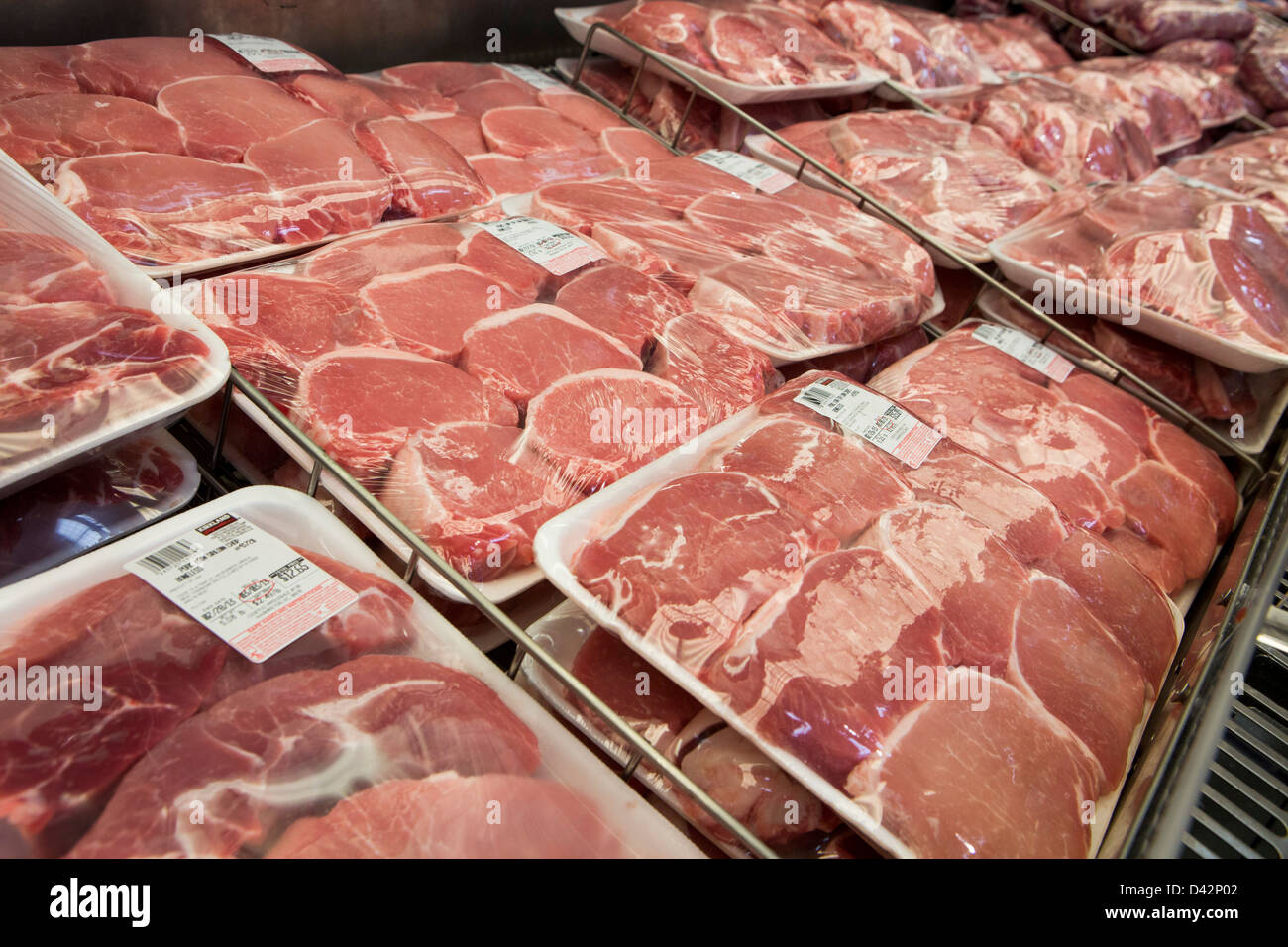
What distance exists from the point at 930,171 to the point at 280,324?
2.10 metres

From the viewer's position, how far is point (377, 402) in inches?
57.6

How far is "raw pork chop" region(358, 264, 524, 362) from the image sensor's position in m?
1.61

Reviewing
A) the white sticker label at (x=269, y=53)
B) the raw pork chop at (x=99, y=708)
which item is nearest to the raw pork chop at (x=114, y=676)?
the raw pork chop at (x=99, y=708)

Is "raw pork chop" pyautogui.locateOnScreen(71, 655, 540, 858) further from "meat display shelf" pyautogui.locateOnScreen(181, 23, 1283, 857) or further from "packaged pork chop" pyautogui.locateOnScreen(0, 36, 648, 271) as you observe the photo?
"packaged pork chop" pyautogui.locateOnScreen(0, 36, 648, 271)

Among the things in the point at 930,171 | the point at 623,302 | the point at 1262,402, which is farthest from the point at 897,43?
the point at 623,302

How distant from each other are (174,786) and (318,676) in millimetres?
193

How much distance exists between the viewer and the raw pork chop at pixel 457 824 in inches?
36.1

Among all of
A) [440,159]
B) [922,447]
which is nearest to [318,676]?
[922,447]

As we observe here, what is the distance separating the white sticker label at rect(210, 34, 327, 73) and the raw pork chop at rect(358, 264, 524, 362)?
2.73 feet

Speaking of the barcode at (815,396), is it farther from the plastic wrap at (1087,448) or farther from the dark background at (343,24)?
the dark background at (343,24)

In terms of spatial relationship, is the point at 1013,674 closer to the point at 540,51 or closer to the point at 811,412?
the point at 811,412

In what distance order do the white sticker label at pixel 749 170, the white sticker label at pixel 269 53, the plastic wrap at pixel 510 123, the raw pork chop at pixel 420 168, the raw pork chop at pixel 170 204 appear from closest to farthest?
1. the raw pork chop at pixel 170 204
2. the raw pork chop at pixel 420 168
3. the white sticker label at pixel 269 53
4. the plastic wrap at pixel 510 123
5. the white sticker label at pixel 749 170

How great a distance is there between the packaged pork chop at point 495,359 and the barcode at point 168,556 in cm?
25

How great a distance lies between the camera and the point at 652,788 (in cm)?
118
